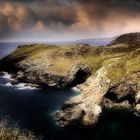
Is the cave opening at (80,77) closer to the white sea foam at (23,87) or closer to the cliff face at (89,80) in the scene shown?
the cliff face at (89,80)

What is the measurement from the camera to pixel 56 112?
341 ft

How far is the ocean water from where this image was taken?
8211cm

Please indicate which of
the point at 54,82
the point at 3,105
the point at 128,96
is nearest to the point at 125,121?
the point at 128,96

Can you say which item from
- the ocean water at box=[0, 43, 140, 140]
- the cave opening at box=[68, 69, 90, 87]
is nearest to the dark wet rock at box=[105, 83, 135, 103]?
the ocean water at box=[0, 43, 140, 140]

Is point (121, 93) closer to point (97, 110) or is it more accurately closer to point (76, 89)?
point (97, 110)

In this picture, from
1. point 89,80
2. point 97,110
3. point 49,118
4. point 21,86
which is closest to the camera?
point 49,118

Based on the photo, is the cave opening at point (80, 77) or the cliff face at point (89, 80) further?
the cave opening at point (80, 77)

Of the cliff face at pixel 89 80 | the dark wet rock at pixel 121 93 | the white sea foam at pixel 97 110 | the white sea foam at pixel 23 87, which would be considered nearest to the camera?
the cliff face at pixel 89 80

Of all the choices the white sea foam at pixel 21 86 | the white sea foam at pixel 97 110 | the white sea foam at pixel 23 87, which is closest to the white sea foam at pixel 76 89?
the white sea foam at pixel 21 86

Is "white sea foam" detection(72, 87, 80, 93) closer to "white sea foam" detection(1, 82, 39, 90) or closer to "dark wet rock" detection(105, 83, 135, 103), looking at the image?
"white sea foam" detection(1, 82, 39, 90)

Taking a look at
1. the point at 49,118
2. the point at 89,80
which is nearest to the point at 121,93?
the point at 89,80

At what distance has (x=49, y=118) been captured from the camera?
316 ft

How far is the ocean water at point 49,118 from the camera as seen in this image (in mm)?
82106

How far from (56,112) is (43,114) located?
516cm
